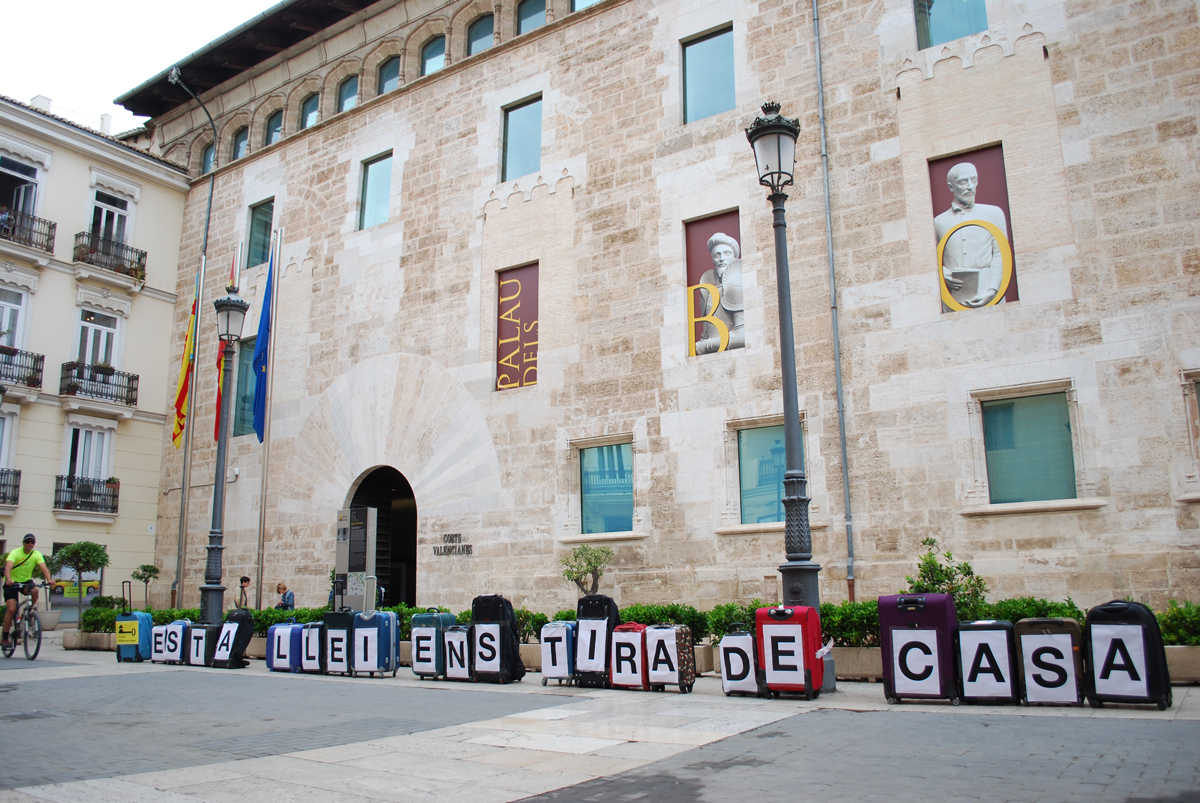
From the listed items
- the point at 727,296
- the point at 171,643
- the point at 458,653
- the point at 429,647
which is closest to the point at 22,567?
the point at 171,643

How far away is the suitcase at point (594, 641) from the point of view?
1127cm

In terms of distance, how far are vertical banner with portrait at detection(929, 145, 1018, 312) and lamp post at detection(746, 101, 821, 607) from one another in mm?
4907

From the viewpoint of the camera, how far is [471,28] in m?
22.8

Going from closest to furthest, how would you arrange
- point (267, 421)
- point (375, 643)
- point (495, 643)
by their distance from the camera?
1. point (495, 643)
2. point (375, 643)
3. point (267, 421)

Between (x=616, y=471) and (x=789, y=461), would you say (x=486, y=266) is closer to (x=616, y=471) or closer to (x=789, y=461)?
(x=616, y=471)

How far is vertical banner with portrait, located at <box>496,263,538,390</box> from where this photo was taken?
19.2 m

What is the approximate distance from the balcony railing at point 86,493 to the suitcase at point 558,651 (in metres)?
18.6

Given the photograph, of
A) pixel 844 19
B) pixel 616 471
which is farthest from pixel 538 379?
pixel 844 19

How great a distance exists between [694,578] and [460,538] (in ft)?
18.2

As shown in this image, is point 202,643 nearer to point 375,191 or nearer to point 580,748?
point 580,748

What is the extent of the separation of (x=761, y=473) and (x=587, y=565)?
11.9 feet

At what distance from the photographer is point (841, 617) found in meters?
12.0

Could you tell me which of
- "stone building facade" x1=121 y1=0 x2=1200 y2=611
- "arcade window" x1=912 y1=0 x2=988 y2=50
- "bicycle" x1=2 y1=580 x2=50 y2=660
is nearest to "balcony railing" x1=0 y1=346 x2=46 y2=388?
"stone building facade" x1=121 y1=0 x2=1200 y2=611

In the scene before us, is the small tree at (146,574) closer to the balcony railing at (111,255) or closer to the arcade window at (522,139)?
the balcony railing at (111,255)
